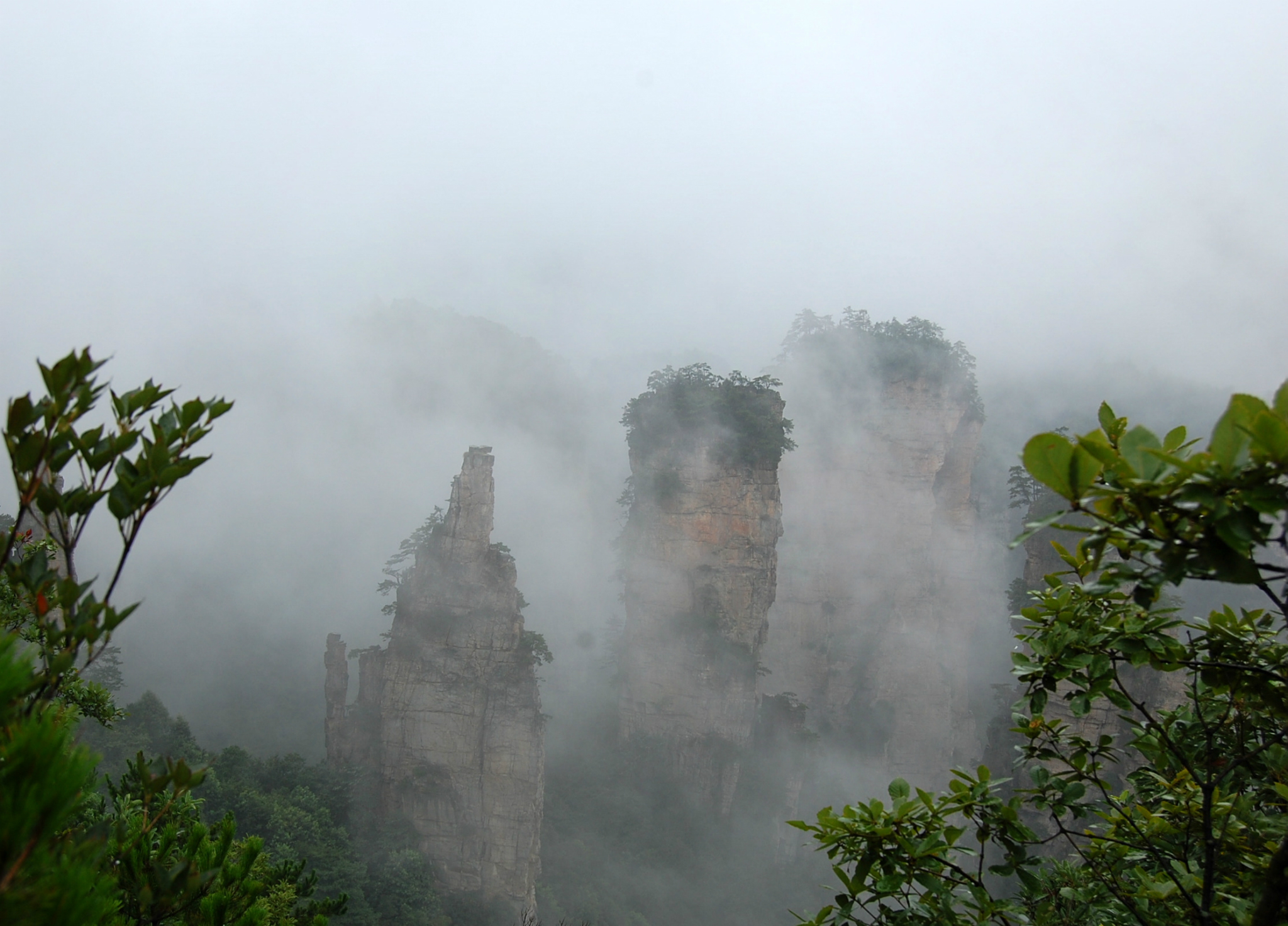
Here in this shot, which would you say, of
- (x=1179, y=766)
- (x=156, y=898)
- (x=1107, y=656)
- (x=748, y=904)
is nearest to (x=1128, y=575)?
(x=1107, y=656)

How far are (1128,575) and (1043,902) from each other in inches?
62.3

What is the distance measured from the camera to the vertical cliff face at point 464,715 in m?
14.7

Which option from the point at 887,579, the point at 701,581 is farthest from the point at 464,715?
the point at 887,579

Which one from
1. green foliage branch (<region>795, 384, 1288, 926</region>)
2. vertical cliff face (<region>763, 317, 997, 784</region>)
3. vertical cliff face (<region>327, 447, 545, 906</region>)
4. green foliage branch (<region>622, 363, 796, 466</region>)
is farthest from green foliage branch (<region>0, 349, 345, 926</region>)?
vertical cliff face (<region>763, 317, 997, 784</region>)

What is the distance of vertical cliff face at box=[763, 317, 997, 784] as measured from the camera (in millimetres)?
21281

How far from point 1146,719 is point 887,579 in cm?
2168

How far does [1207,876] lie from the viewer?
1324 millimetres

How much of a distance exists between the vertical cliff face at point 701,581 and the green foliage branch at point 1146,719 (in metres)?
16.5

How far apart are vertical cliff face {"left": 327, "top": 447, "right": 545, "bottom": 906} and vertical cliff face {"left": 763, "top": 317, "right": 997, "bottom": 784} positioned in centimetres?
976

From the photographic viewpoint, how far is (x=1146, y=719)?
172cm

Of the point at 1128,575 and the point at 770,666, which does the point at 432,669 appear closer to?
the point at 770,666

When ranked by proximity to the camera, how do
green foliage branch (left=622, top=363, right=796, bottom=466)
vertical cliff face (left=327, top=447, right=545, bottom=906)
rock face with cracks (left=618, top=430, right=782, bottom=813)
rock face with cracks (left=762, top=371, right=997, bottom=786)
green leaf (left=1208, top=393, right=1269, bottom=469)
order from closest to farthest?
1. green leaf (left=1208, top=393, right=1269, bottom=469)
2. vertical cliff face (left=327, top=447, right=545, bottom=906)
3. rock face with cracks (left=618, top=430, right=782, bottom=813)
4. green foliage branch (left=622, top=363, right=796, bottom=466)
5. rock face with cracks (left=762, top=371, right=997, bottom=786)

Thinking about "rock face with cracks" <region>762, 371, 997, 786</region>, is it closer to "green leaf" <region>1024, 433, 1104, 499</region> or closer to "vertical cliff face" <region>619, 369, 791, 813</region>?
"vertical cliff face" <region>619, 369, 791, 813</region>

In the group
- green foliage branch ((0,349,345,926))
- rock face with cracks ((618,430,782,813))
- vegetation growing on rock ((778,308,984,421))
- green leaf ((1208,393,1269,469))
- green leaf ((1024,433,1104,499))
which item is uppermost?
vegetation growing on rock ((778,308,984,421))
